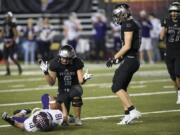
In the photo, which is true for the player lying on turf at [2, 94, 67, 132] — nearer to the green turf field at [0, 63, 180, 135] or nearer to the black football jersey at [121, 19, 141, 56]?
the green turf field at [0, 63, 180, 135]

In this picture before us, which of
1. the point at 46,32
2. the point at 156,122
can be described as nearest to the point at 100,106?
the point at 156,122

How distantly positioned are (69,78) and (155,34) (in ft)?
51.8

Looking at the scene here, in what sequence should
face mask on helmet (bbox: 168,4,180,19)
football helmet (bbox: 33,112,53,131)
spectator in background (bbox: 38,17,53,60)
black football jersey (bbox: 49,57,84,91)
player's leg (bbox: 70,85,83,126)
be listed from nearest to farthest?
football helmet (bbox: 33,112,53,131) < player's leg (bbox: 70,85,83,126) < black football jersey (bbox: 49,57,84,91) < face mask on helmet (bbox: 168,4,180,19) < spectator in background (bbox: 38,17,53,60)

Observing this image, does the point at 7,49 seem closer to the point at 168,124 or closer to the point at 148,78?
the point at 148,78

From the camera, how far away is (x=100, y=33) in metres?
25.3

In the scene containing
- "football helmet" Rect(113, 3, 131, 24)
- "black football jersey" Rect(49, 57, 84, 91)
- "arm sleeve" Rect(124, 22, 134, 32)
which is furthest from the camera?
"football helmet" Rect(113, 3, 131, 24)

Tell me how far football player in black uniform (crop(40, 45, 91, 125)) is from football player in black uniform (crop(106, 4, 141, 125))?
1.56 feet

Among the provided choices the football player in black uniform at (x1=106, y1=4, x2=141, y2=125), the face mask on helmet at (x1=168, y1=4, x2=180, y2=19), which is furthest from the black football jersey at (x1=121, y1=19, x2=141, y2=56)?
the face mask on helmet at (x1=168, y1=4, x2=180, y2=19)

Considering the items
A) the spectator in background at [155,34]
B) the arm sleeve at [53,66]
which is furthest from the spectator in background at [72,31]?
the arm sleeve at [53,66]

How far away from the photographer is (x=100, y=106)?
12.5m

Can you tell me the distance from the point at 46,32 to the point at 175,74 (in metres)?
12.8

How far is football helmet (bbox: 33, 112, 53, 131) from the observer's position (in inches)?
369

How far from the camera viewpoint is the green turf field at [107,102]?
9648mm

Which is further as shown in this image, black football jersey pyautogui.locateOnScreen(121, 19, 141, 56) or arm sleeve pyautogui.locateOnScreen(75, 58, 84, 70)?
black football jersey pyautogui.locateOnScreen(121, 19, 141, 56)
